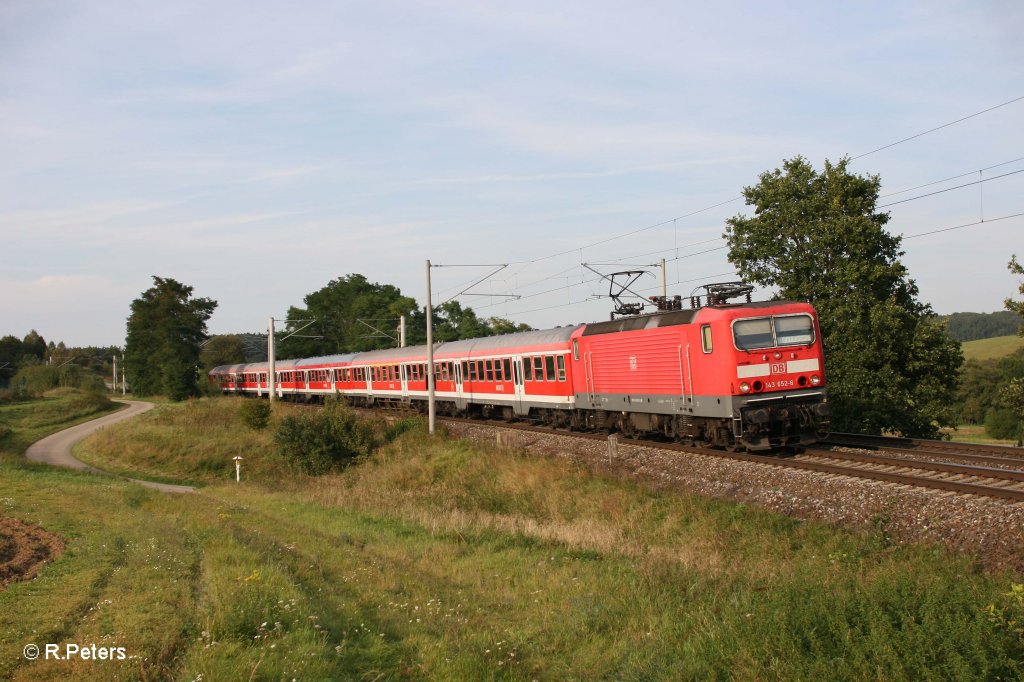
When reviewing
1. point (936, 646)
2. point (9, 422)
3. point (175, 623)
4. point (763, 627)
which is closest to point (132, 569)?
point (175, 623)

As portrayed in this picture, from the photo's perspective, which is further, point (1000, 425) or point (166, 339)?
point (166, 339)

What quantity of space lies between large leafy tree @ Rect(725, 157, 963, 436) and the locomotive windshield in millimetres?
9268

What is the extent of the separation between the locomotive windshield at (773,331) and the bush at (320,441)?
17.3 m

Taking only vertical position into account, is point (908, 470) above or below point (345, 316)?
below

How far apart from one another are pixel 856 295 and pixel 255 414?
3246 cm

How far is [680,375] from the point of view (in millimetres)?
20594

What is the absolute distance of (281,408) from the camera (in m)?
51.8

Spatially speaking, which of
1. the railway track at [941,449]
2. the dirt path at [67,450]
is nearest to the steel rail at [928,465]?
the railway track at [941,449]

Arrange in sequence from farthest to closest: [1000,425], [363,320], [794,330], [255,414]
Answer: [363,320], [1000,425], [255,414], [794,330]

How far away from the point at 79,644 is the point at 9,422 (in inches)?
2421

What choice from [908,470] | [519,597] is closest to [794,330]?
[908,470]

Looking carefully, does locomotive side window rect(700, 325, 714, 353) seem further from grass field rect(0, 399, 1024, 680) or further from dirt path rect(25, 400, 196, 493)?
dirt path rect(25, 400, 196, 493)

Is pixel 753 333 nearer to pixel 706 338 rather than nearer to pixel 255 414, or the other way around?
pixel 706 338

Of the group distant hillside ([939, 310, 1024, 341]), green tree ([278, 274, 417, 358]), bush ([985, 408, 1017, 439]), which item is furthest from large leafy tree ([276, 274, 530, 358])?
distant hillside ([939, 310, 1024, 341])
